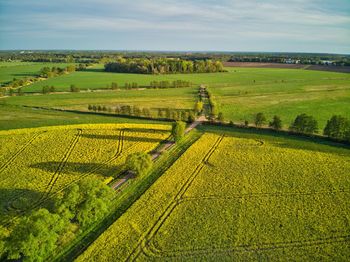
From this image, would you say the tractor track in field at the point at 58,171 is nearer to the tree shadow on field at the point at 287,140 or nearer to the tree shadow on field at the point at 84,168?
the tree shadow on field at the point at 84,168

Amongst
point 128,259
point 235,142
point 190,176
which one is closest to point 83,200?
point 128,259

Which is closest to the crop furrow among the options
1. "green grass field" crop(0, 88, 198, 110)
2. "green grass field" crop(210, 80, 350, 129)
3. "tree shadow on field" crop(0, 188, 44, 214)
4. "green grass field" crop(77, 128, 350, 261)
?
"tree shadow on field" crop(0, 188, 44, 214)

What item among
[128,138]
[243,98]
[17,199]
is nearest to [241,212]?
[17,199]

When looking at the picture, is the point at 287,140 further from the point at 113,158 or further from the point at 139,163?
the point at 113,158

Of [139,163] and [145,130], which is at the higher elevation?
[139,163]

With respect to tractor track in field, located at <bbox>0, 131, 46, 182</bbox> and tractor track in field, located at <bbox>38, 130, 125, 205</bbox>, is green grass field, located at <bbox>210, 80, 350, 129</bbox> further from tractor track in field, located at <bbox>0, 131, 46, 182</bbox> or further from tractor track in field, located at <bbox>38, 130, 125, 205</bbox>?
tractor track in field, located at <bbox>0, 131, 46, 182</bbox>
